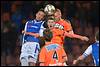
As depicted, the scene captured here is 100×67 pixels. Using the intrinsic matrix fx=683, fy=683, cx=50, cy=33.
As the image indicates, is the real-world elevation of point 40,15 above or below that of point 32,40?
above

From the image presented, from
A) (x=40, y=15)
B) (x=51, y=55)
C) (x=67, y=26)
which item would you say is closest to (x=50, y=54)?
(x=51, y=55)

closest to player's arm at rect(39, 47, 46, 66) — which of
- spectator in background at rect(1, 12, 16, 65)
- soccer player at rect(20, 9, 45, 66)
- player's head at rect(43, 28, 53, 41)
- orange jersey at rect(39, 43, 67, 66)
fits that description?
orange jersey at rect(39, 43, 67, 66)

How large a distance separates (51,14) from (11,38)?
588cm

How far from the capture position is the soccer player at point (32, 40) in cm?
1327

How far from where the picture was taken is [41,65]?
12.5 metres

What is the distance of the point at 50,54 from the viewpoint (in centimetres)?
1256

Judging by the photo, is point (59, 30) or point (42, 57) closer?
point (42, 57)

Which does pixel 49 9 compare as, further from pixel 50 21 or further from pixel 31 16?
pixel 31 16

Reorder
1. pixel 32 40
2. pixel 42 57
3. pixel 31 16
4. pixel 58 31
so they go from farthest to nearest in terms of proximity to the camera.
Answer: pixel 31 16 → pixel 32 40 → pixel 58 31 → pixel 42 57

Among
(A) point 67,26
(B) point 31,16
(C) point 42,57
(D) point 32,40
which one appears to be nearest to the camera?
(C) point 42,57

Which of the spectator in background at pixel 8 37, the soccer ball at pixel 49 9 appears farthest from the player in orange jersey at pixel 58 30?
the spectator in background at pixel 8 37

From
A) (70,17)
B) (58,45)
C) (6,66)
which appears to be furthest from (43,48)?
(70,17)

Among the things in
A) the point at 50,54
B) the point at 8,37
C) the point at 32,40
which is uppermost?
the point at 32,40

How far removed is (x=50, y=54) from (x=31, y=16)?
222 inches
